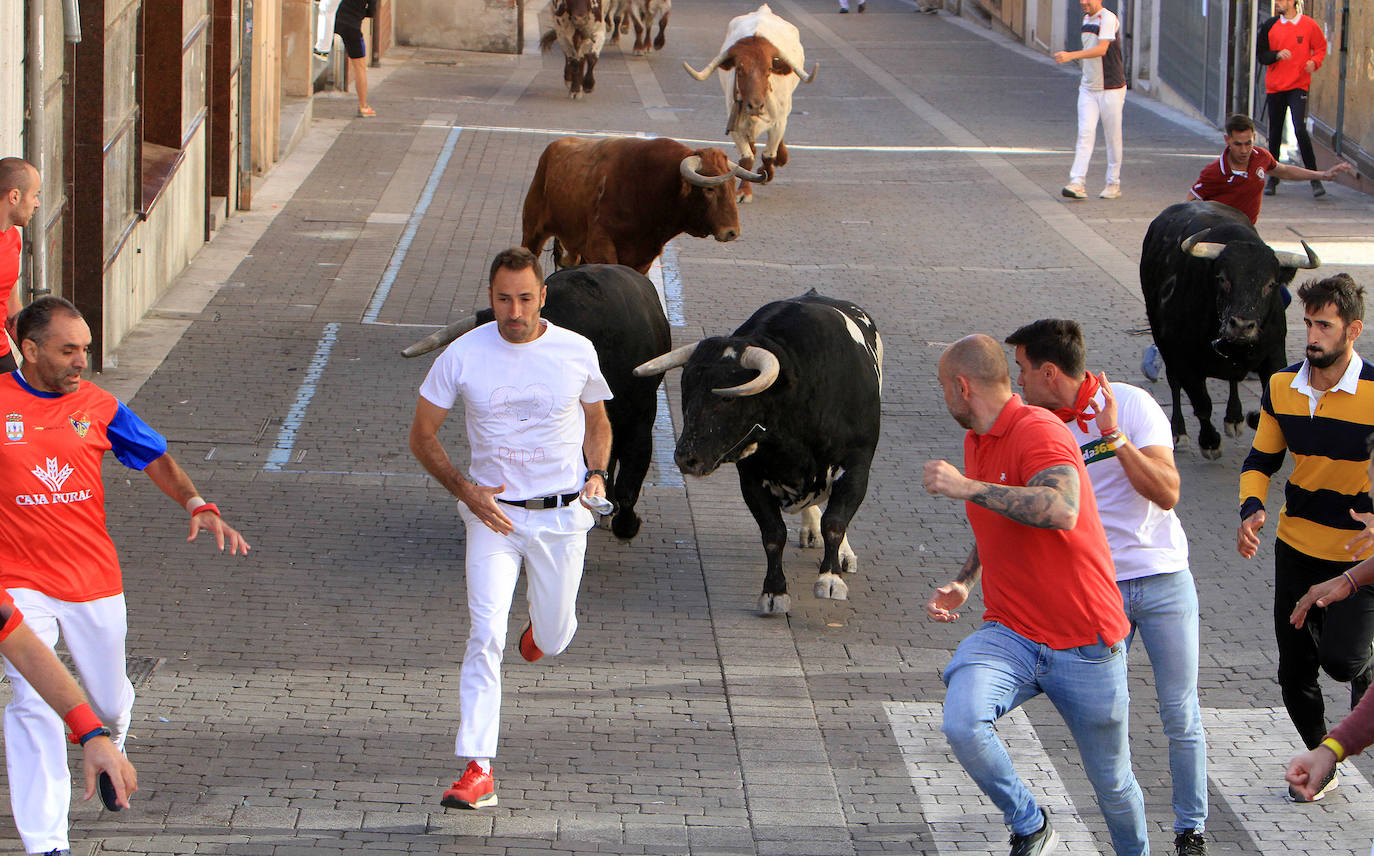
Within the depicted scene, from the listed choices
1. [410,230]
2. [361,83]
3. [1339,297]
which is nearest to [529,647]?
[1339,297]

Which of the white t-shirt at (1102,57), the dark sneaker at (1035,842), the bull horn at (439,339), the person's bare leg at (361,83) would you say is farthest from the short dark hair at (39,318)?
the person's bare leg at (361,83)

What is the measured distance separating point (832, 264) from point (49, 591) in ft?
36.0

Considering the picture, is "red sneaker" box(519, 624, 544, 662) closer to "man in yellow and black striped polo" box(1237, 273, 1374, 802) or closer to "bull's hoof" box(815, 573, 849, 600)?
"bull's hoof" box(815, 573, 849, 600)

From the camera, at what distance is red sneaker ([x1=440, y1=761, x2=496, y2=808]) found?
5.63 meters

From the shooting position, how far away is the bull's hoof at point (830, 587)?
7.82 m

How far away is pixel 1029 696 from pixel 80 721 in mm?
2817

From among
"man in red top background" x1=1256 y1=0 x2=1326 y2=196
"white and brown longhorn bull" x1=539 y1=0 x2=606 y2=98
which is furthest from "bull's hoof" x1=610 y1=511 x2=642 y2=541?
"white and brown longhorn bull" x1=539 y1=0 x2=606 y2=98

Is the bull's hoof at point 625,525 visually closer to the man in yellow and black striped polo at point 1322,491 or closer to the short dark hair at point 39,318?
the man in yellow and black striped polo at point 1322,491

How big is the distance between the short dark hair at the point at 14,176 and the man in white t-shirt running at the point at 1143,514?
4.39 metres

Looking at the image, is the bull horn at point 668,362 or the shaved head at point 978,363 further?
the bull horn at point 668,362

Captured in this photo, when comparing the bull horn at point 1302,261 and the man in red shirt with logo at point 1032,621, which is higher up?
the bull horn at point 1302,261

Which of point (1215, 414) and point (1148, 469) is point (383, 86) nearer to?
point (1215, 414)

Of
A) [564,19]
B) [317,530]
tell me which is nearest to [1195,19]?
[564,19]

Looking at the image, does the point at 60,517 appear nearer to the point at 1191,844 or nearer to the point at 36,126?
the point at 1191,844
